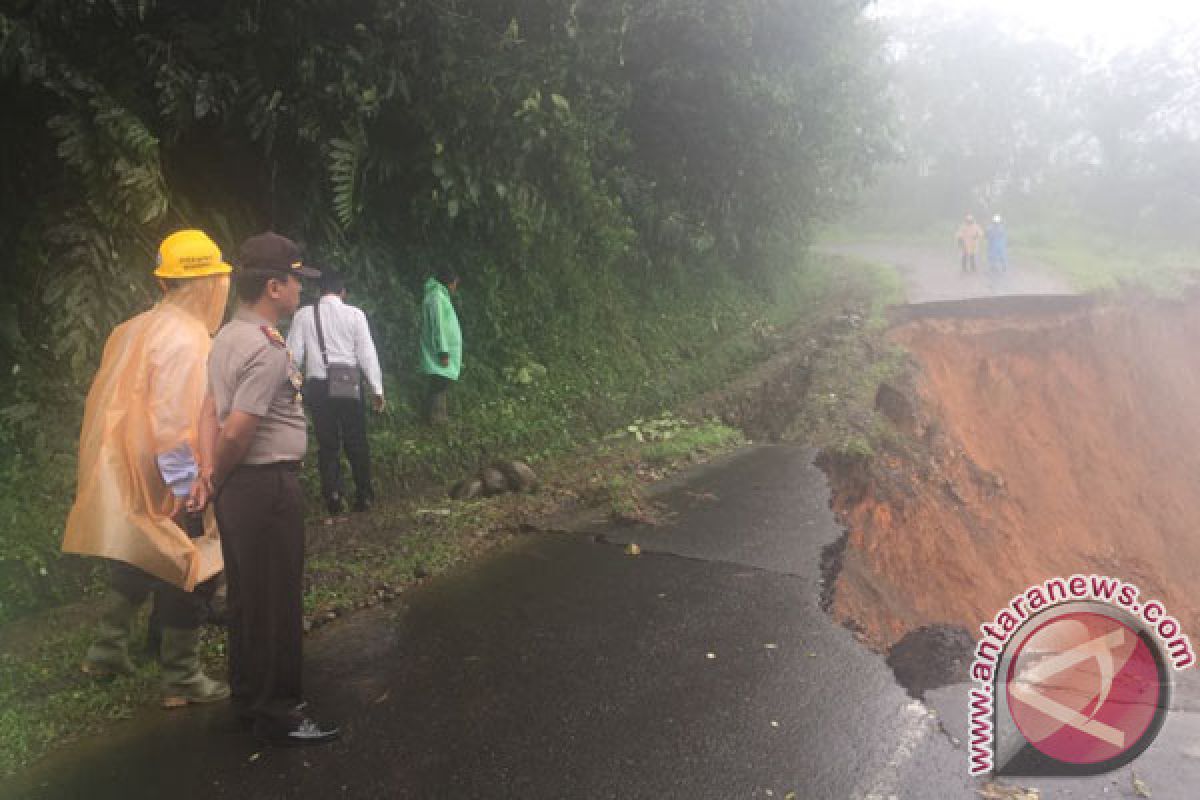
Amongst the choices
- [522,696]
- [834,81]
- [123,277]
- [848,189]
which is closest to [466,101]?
[123,277]

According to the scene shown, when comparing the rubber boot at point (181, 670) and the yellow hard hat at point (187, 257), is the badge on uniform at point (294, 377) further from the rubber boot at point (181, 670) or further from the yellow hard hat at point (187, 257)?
the rubber boot at point (181, 670)

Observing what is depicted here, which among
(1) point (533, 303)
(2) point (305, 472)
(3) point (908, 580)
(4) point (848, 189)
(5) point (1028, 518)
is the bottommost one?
(5) point (1028, 518)

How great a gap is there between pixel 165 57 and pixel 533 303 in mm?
4787

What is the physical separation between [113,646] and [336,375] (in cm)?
287

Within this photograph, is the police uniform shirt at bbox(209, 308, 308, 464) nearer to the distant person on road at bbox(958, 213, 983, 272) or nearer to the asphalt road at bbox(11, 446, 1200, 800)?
the asphalt road at bbox(11, 446, 1200, 800)

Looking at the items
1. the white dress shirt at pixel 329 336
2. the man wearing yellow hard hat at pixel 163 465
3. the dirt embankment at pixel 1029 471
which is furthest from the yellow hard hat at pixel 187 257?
the dirt embankment at pixel 1029 471

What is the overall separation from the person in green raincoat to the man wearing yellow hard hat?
12.7 ft

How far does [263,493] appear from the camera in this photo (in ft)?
11.5

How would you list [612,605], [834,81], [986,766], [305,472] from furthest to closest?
1. [834,81]
2. [305,472]
3. [612,605]
4. [986,766]

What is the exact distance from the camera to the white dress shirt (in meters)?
6.69

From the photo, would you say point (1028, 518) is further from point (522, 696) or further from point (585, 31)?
point (522, 696)

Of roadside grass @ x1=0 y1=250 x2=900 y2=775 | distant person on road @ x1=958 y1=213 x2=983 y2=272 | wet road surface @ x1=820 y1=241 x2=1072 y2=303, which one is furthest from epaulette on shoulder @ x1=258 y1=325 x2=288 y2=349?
distant person on road @ x1=958 y1=213 x2=983 y2=272

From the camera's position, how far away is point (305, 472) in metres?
7.23

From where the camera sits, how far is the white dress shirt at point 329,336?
263 inches
